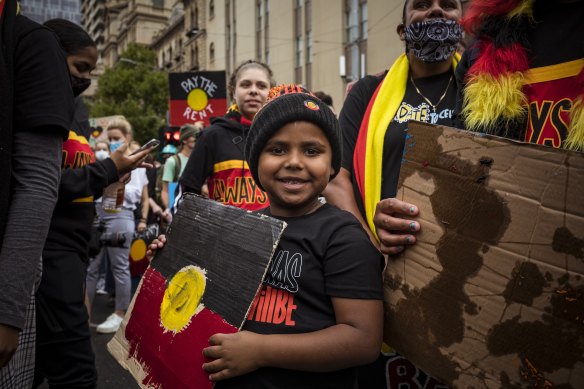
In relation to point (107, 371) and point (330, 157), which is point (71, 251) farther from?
point (107, 371)

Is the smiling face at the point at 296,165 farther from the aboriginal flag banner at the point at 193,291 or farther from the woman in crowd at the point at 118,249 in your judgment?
the woman in crowd at the point at 118,249

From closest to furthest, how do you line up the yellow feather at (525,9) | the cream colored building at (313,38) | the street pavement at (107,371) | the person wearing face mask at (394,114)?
the yellow feather at (525,9), the person wearing face mask at (394,114), the street pavement at (107,371), the cream colored building at (313,38)

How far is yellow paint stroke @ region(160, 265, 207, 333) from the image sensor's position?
1.40 metres

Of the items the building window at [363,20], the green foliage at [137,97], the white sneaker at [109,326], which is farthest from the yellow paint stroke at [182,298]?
the green foliage at [137,97]

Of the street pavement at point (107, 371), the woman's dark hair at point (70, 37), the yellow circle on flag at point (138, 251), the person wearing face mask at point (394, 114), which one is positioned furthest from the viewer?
the yellow circle on flag at point (138, 251)

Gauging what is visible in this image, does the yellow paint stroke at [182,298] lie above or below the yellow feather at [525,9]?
below

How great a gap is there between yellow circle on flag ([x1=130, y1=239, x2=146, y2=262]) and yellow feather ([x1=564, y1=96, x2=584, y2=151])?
3769 millimetres

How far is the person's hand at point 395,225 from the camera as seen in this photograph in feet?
4.00

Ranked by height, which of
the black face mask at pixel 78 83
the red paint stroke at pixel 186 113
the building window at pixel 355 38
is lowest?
the black face mask at pixel 78 83

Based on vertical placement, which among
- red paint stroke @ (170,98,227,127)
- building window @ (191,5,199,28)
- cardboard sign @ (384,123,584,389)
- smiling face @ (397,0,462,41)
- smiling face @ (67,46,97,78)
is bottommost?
cardboard sign @ (384,123,584,389)

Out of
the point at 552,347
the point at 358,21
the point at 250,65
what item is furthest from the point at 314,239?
the point at 358,21

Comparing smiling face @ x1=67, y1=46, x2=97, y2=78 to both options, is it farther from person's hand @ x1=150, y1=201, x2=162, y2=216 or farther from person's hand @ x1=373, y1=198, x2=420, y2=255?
person's hand @ x1=150, y1=201, x2=162, y2=216

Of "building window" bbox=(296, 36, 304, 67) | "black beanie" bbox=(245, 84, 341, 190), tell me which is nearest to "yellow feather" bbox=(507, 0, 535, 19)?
"black beanie" bbox=(245, 84, 341, 190)

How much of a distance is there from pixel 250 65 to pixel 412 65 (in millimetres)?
1573
